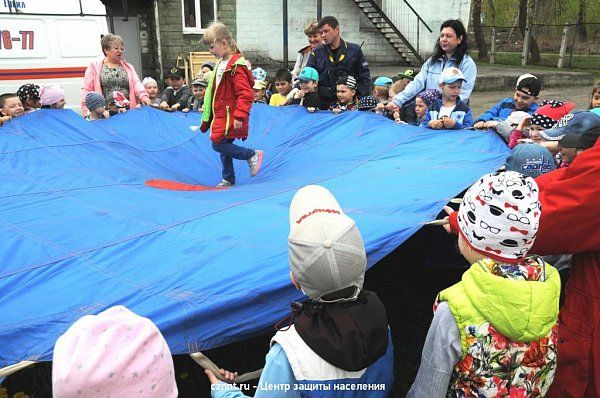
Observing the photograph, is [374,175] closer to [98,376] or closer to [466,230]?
[466,230]

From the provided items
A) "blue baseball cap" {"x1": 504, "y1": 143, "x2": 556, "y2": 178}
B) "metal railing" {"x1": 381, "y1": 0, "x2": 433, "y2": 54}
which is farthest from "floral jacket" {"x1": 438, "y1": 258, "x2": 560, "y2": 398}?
"metal railing" {"x1": 381, "y1": 0, "x2": 433, "y2": 54}

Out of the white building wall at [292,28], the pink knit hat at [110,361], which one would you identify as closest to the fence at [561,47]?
the white building wall at [292,28]

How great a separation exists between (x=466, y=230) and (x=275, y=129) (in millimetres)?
3513

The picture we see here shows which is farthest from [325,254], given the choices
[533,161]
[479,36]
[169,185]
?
[479,36]

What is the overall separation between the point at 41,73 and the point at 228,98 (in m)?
3.31

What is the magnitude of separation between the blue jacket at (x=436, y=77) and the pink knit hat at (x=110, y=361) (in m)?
3.54

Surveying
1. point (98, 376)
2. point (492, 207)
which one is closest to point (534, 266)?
point (492, 207)

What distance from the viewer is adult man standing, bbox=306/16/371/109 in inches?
194

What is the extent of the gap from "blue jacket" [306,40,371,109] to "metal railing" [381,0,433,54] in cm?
1015

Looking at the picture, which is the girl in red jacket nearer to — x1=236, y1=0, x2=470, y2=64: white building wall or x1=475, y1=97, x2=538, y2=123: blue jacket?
x1=475, y1=97, x2=538, y2=123: blue jacket

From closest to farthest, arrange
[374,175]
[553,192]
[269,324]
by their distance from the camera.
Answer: [553,192]
[269,324]
[374,175]

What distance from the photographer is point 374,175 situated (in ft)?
10.6

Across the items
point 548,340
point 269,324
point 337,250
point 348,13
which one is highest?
point 348,13

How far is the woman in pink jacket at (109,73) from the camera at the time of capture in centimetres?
516
